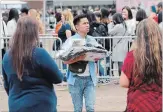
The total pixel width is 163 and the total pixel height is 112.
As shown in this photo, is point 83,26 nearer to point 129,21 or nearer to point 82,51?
point 82,51

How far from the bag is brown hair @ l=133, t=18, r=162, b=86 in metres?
2.20

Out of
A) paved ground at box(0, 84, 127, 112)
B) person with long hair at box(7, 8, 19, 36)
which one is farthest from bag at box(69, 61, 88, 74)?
person with long hair at box(7, 8, 19, 36)

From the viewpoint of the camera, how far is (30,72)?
18.5ft

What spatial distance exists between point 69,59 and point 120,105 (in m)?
3.07

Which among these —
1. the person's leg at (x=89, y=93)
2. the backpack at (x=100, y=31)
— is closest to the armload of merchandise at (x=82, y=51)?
the person's leg at (x=89, y=93)

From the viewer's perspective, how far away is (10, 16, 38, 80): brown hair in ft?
18.5

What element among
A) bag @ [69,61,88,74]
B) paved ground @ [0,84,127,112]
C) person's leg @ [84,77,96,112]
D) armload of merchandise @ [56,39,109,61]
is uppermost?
armload of merchandise @ [56,39,109,61]

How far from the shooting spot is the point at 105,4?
39.9m

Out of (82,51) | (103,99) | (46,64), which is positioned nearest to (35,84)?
(46,64)

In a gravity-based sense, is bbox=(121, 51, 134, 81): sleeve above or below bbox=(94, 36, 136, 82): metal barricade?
above

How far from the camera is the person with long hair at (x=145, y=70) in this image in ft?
18.0

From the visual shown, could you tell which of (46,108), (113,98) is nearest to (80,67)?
(46,108)

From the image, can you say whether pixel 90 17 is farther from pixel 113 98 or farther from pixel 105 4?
pixel 105 4

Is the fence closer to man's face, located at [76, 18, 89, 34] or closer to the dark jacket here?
man's face, located at [76, 18, 89, 34]
